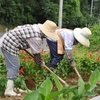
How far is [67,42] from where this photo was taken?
5.59 meters

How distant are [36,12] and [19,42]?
95.4 feet

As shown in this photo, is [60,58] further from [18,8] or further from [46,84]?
[18,8]

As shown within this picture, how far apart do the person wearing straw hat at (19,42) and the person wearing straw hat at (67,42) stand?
50cm

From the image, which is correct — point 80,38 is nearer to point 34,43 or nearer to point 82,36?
point 82,36

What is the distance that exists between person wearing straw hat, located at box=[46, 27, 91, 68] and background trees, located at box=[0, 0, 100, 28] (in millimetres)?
24761

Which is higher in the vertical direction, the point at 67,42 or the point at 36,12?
the point at 67,42

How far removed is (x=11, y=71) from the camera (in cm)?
518

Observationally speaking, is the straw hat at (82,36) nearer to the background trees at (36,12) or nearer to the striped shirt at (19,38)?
the striped shirt at (19,38)

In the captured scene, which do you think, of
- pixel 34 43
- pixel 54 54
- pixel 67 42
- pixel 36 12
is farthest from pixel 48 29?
pixel 36 12

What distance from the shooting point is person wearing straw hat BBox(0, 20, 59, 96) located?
193 inches

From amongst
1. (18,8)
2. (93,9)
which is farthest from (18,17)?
(93,9)

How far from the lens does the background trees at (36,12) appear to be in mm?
30984

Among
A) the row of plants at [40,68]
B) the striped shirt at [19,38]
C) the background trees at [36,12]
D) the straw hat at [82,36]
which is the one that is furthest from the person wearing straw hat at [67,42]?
the background trees at [36,12]

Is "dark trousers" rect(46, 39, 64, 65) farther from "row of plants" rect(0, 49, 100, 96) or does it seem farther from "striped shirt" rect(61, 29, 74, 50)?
"striped shirt" rect(61, 29, 74, 50)
